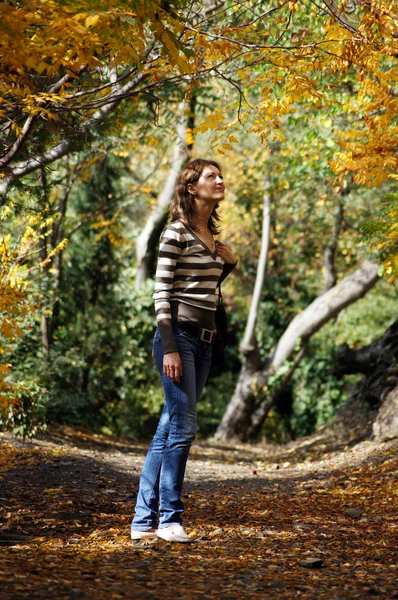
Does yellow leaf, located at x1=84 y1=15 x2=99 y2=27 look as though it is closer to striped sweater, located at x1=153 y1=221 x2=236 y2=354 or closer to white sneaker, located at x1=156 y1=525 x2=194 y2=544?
striped sweater, located at x1=153 y1=221 x2=236 y2=354

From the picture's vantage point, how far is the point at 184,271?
3.80 m

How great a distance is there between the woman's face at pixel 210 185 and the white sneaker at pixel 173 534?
1.72 m

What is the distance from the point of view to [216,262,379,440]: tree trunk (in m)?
11.4

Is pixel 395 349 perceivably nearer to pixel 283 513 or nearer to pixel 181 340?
pixel 283 513

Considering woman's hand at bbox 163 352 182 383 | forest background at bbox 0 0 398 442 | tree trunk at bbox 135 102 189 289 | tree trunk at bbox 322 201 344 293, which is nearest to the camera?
woman's hand at bbox 163 352 182 383

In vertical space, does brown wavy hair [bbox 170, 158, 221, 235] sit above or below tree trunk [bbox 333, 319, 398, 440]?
above

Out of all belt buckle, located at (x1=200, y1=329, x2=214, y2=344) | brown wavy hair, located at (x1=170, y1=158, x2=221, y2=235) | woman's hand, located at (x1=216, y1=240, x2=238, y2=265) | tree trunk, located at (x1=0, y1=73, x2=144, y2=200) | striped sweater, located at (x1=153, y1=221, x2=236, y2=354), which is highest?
tree trunk, located at (x1=0, y1=73, x2=144, y2=200)

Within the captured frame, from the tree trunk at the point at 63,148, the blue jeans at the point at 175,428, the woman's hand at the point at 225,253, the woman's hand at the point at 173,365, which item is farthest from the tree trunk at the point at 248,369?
the woman's hand at the point at 173,365

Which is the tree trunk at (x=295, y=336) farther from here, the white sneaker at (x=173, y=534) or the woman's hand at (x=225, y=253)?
the white sneaker at (x=173, y=534)

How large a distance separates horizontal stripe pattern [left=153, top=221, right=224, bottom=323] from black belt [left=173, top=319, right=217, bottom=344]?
0.33 feet

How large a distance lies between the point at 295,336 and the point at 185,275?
866 centimetres

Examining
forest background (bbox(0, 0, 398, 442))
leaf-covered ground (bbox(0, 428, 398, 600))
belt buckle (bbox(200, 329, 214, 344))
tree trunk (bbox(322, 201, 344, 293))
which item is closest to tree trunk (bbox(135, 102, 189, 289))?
forest background (bbox(0, 0, 398, 442))

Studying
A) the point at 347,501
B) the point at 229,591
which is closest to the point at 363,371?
the point at 347,501

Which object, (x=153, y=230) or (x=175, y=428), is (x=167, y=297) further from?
(x=153, y=230)
